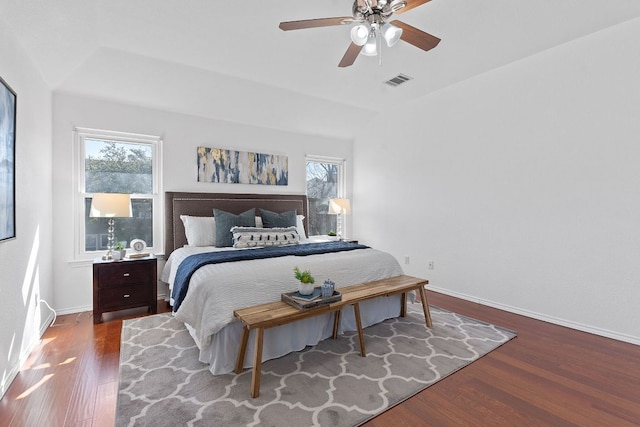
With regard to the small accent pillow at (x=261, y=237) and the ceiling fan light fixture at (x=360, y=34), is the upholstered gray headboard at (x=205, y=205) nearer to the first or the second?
the small accent pillow at (x=261, y=237)

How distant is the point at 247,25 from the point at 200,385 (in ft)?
9.35

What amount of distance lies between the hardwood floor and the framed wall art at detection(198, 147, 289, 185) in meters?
2.34

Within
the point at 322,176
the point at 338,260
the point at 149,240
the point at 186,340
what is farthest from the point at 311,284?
the point at 322,176

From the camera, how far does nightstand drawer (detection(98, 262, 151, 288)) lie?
3.20 metres

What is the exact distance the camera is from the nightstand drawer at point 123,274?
3.20 m

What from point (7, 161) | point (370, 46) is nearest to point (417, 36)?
point (370, 46)

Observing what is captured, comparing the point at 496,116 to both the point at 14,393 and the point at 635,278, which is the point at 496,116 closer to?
the point at 635,278

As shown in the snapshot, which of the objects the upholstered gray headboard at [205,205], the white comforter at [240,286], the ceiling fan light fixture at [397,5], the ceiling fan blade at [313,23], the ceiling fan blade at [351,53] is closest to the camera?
the ceiling fan light fixture at [397,5]

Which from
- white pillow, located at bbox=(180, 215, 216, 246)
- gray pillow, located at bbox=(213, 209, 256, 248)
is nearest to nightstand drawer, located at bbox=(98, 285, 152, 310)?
white pillow, located at bbox=(180, 215, 216, 246)

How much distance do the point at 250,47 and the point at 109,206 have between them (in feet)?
7.29

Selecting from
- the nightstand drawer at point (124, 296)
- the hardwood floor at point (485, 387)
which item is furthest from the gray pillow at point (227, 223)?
the hardwood floor at point (485, 387)

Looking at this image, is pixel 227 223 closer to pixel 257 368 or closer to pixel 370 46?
A: pixel 257 368

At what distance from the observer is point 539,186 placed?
10.8 ft

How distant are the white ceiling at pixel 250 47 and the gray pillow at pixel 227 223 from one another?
1462 millimetres
